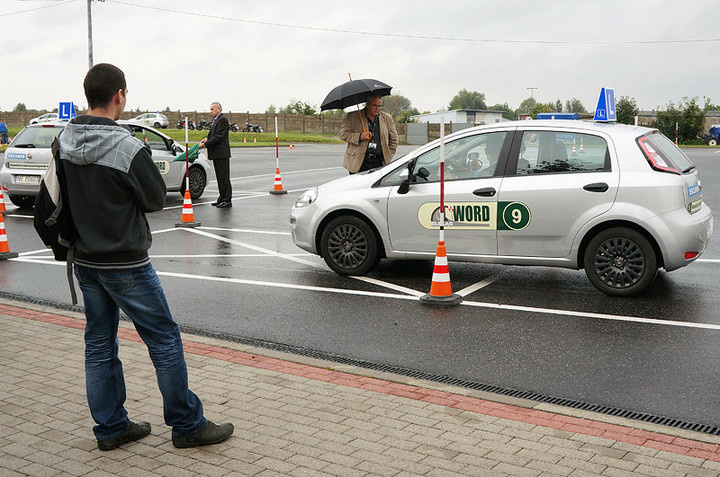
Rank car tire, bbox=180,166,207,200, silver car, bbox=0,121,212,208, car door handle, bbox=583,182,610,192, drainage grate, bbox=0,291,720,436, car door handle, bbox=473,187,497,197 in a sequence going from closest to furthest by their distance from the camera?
drainage grate, bbox=0,291,720,436 < car door handle, bbox=583,182,610,192 < car door handle, bbox=473,187,497,197 < silver car, bbox=0,121,212,208 < car tire, bbox=180,166,207,200

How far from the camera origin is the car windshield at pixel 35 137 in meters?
15.4

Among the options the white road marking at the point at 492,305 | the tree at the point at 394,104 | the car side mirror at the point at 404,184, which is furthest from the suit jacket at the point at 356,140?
the tree at the point at 394,104

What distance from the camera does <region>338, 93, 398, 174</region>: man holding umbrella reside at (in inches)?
438

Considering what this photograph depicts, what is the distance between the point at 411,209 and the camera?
884cm

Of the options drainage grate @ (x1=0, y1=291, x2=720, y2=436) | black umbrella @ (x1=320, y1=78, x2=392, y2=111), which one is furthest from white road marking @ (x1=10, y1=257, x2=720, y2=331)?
black umbrella @ (x1=320, y1=78, x2=392, y2=111)

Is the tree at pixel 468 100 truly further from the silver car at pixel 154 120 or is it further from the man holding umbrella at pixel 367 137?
the man holding umbrella at pixel 367 137

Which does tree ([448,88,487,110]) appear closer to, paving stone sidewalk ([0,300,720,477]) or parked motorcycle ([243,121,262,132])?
parked motorcycle ([243,121,262,132])

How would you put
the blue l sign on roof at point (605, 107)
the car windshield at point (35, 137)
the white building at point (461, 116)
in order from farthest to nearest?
the white building at point (461, 116), the car windshield at point (35, 137), the blue l sign on roof at point (605, 107)

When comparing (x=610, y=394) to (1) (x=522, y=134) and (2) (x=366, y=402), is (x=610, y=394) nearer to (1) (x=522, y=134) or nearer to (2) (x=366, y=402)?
(2) (x=366, y=402)

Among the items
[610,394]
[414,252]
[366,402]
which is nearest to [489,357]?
[610,394]

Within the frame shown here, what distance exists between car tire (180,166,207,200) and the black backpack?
13.6 m

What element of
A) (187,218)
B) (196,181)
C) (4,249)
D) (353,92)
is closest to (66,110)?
(196,181)

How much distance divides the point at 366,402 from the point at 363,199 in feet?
14.0

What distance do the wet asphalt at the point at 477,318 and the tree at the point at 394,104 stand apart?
374 feet
